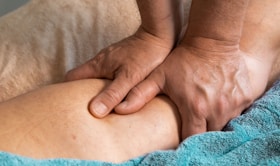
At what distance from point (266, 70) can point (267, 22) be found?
0.12m

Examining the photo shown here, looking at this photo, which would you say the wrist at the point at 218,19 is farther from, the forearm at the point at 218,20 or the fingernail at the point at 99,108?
the fingernail at the point at 99,108

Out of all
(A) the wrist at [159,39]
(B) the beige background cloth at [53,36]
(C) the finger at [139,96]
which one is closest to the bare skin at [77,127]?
(C) the finger at [139,96]

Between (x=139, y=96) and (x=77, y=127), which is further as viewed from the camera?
(x=139, y=96)

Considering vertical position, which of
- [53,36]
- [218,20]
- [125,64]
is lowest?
[53,36]

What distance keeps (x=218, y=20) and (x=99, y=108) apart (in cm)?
29

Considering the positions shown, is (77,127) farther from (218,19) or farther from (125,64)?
(218,19)

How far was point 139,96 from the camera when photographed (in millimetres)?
945

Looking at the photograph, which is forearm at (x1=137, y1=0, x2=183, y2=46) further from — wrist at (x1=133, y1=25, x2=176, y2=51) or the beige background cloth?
the beige background cloth

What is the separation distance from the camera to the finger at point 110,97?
892 mm

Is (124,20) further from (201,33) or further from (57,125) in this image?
(57,125)

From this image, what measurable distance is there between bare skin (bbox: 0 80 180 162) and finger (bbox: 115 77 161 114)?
12mm

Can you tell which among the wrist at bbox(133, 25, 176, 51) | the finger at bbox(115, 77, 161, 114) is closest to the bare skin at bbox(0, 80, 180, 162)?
the finger at bbox(115, 77, 161, 114)

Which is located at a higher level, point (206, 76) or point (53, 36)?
point (206, 76)

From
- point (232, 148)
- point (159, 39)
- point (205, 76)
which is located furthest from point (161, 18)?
point (232, 148)
